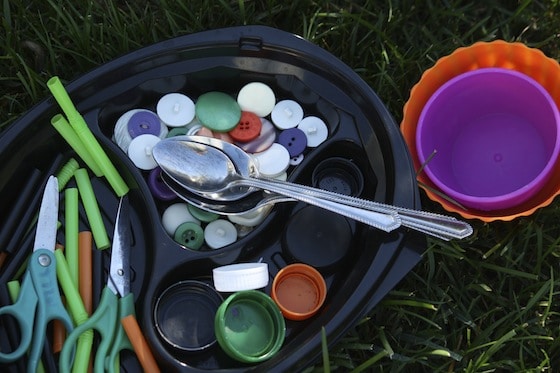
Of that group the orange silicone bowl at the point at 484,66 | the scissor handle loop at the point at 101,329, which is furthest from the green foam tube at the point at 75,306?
the orange silicone bowl at the point at 484,66

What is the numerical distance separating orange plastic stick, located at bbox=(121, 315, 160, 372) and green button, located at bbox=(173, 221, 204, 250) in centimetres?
13

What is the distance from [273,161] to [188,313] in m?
0.24

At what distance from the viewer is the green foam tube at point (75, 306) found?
3.37 ft

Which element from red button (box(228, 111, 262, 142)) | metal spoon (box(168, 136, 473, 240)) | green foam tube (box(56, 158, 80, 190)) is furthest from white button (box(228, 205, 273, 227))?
green foam tube (box(56, 158, 80, 190))

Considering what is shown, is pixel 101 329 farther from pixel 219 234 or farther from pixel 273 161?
pixel 273 161

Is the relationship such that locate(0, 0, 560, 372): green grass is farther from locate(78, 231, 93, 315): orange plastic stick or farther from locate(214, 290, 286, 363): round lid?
locate(78, 231, 93, 315): orange plastic stick

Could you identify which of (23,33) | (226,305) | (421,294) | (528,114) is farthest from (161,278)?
(528,114)

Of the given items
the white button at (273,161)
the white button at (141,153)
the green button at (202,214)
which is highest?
the white button at (141,153)

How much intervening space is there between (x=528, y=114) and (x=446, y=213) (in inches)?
8.8

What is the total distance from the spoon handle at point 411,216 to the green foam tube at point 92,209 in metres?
0.25

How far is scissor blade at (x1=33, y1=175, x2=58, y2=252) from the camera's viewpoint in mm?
1072

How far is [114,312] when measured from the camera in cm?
106

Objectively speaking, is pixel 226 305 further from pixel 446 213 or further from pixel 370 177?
pixel 446 213

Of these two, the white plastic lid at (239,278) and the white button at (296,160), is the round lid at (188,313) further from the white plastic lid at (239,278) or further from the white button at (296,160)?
the white button at (296,160)
